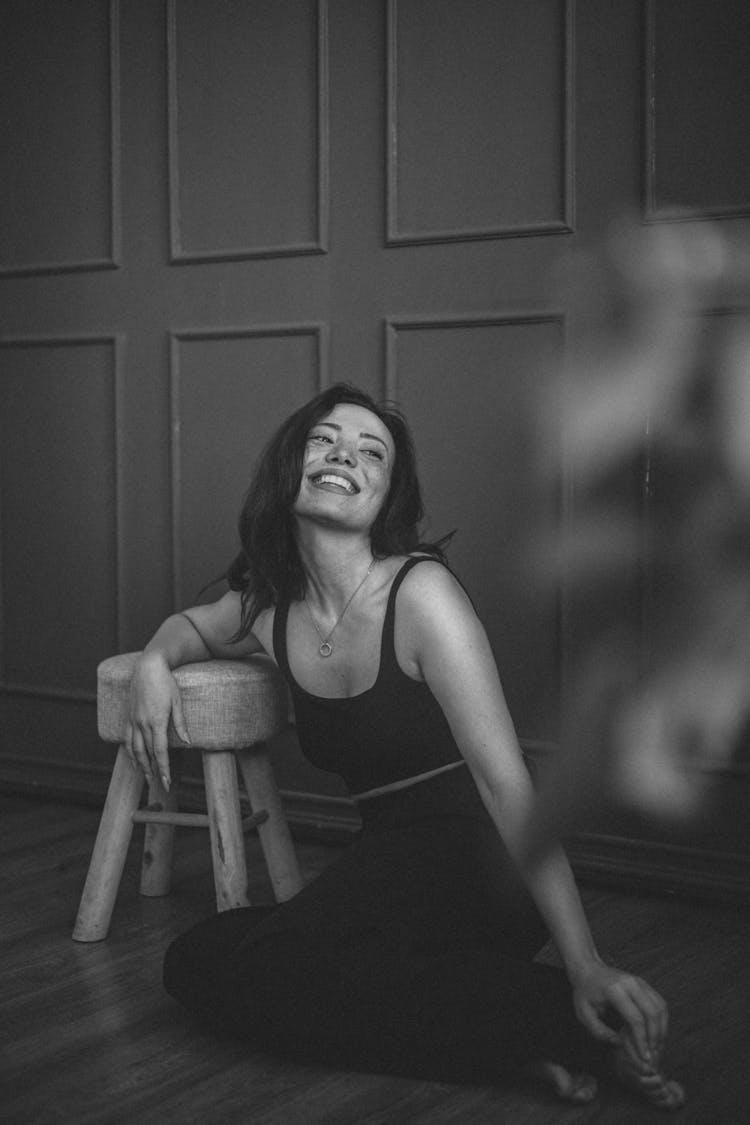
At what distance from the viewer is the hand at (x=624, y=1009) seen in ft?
4.43

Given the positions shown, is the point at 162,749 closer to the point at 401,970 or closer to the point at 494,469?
the point at 401,970

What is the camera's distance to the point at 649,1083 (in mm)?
1419

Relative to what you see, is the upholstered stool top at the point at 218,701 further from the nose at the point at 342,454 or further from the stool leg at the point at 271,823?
the nose at the point at 342,454

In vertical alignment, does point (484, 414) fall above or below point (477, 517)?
above

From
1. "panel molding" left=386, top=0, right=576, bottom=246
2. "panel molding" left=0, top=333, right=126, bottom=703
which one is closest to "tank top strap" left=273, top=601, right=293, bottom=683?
"panel molding" left=386, top=0, right=576, bottom=246

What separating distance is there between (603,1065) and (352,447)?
0.82m

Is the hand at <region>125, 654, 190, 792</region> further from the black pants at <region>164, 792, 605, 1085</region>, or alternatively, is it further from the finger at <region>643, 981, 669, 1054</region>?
the finger at <region>643, 981, 669, 1054</region>

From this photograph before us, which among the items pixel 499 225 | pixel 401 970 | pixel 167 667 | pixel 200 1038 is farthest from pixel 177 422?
pixel 401 970

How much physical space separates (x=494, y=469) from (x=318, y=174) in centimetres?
67

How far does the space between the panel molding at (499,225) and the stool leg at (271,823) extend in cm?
96

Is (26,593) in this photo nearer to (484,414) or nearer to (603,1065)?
(484,414)

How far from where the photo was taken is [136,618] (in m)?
2.82

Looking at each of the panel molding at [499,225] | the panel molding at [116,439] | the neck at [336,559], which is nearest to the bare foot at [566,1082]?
the neck at [336,559]

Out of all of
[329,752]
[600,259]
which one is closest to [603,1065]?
[329,752]
